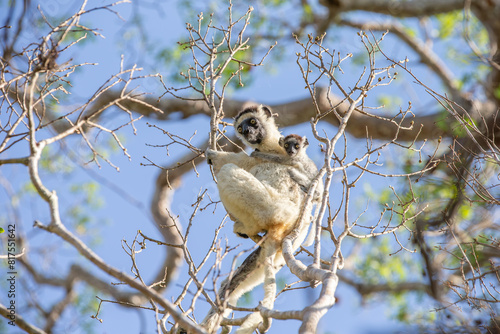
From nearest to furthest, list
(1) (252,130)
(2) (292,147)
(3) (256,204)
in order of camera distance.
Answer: (3) (256,204) → (2) (292,147) → (1) (252,130)

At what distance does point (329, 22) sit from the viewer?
12.2 meters

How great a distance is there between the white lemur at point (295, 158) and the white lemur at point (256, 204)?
0.06 m

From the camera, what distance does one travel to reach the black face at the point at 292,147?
595 centimetres

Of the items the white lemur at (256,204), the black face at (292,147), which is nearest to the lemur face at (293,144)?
the black face at (292,147)

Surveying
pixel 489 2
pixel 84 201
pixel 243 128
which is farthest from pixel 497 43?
pixel 84 201

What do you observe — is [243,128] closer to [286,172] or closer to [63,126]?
[286,172]

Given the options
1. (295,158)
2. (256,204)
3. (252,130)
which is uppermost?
(252,130)

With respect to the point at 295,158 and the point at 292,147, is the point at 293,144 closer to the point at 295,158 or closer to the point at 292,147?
the point at 292,147

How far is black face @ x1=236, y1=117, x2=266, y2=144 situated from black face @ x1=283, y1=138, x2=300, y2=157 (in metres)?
0.51

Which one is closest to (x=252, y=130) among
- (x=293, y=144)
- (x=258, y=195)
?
(x=293, y=144)

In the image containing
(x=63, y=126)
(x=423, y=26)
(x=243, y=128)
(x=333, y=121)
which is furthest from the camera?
(x=423, y=26)

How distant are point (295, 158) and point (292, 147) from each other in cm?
15

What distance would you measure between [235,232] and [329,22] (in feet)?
26.4

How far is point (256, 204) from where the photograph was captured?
5.38 metres
